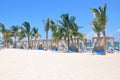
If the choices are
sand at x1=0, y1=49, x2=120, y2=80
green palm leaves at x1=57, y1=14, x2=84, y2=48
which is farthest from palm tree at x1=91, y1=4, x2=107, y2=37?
sand at x1=0, y1=49, x2=120, y2=80

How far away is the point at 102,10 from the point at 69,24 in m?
4.99

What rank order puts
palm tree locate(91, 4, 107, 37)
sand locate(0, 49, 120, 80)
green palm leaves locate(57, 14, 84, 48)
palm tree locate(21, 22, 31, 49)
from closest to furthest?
sand locate(0, 49, 120, 80) → palm tree locate(91, 4, 107, 37) → green palm leaves locate(57, 14, 84, 48) → palm tree locate(21, 22, 31, 49)

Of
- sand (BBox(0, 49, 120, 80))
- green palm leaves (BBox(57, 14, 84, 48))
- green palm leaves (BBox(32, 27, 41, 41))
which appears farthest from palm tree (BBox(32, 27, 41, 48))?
sand (BBox(0, 49, 120, 80))

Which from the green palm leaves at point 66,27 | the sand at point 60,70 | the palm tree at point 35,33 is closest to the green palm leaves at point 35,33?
the palm tree at point 35,33

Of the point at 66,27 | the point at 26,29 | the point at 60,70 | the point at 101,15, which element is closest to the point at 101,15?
the point at 101,15

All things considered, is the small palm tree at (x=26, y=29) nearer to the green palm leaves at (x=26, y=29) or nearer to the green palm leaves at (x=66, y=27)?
the green palm leaves at (x=26, y=29)

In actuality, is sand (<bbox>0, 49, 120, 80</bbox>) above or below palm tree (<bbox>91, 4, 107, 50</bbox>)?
below

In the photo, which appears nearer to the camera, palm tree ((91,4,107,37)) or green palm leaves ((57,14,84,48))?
palm tree ((91,4,107,37))

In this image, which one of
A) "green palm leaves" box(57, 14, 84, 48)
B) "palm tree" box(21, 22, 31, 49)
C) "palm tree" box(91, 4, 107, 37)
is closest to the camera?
"palm tree" box(91, 4, 107, 37)

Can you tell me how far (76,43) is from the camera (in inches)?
1387

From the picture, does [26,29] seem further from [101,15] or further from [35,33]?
[101,15]

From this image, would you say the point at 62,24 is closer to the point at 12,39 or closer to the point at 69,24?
the point at 69,24

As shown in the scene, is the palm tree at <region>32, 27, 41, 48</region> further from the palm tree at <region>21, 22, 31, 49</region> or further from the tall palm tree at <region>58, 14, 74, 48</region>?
the tall palm tree at <region>58, 14, 74, 48</region>

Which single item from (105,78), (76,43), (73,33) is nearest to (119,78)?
(105,78)
